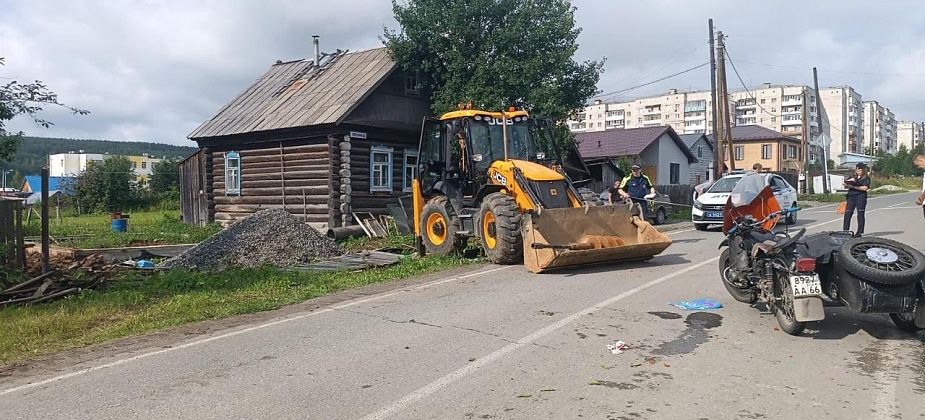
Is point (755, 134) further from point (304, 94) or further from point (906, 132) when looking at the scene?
point (906, 132)

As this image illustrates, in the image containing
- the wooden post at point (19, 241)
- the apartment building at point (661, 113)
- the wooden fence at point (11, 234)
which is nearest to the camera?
the wooden fence at point (11, 234)

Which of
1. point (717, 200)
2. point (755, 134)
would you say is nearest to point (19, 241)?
point (717, 200)

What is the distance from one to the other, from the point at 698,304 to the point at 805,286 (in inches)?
77.8

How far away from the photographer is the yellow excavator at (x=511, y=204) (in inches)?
423

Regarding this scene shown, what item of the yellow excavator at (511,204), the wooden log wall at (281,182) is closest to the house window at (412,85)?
the wooden log wall at (281,182)

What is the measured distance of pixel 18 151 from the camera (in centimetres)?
1154

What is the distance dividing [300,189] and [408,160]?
371 cm

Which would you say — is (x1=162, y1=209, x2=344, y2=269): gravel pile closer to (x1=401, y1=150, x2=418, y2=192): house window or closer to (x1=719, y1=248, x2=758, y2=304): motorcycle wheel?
(x1=401, y1=150, x2=418, y2=192): house window

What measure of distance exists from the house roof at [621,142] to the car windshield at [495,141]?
25.6 m

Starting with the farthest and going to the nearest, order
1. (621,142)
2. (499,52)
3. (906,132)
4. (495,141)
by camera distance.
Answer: (906,132), (621,142), (499,52), (495,141)

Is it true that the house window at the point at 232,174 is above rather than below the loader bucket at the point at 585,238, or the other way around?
above

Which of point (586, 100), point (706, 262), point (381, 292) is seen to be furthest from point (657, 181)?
point (381, 292)

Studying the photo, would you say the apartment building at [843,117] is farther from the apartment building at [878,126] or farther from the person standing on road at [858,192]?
the person standing on road at [858,192]

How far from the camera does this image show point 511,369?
5590mm
